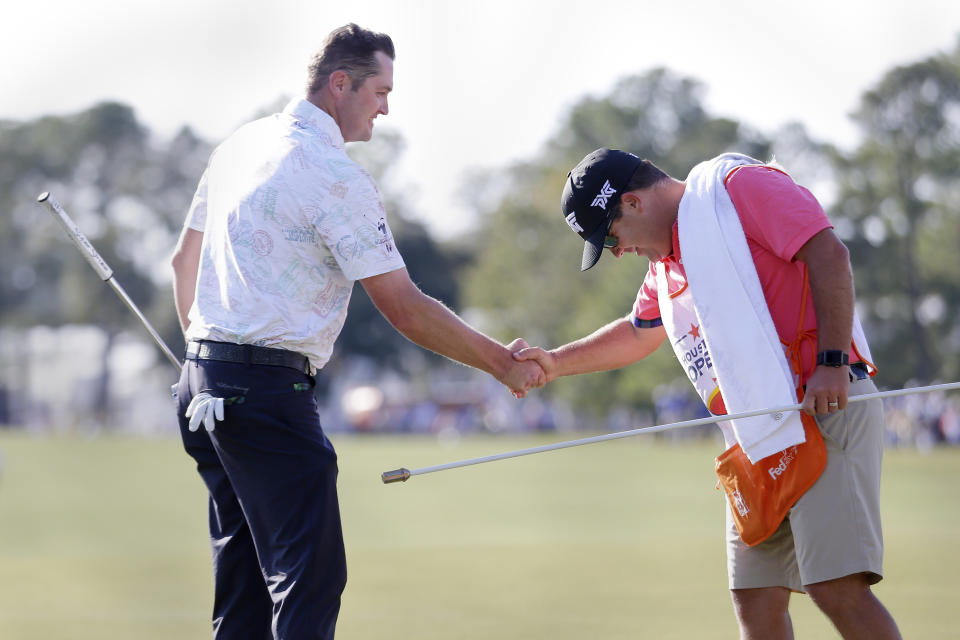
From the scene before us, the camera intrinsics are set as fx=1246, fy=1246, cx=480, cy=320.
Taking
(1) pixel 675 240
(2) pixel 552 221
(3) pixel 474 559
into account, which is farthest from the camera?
(2) pixel 552 221

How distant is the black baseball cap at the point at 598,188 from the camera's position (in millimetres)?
4535

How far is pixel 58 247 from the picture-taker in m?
72.8

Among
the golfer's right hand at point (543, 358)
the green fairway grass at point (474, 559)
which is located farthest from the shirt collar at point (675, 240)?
Result: the green fairway grass at point (474, 559)

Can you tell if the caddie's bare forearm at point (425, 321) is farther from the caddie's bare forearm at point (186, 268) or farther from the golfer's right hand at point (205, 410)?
the caddie's bare forearm at point (186, 268)

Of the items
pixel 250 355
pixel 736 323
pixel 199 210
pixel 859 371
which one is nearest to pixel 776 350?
pixel 736 323

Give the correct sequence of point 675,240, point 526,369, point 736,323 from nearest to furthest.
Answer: point 736,323, point 675,240, point 526,369

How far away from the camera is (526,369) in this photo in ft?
16.6

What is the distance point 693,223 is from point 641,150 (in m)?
52.5

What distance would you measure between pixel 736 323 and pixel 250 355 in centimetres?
164

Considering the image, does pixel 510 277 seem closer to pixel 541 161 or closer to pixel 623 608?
pixel 541 161

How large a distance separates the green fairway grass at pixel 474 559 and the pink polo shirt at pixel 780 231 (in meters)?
3.06

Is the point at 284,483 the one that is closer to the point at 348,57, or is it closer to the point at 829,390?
the point at 348,57

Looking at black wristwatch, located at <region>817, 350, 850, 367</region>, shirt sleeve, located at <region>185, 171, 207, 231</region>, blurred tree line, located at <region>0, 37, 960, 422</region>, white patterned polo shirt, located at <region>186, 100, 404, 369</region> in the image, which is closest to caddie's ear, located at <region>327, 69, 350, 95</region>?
white patterned polo shirt, located at <region>186, 100, 404, 369</region>

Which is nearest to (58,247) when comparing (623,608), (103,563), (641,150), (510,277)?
(510,277)
